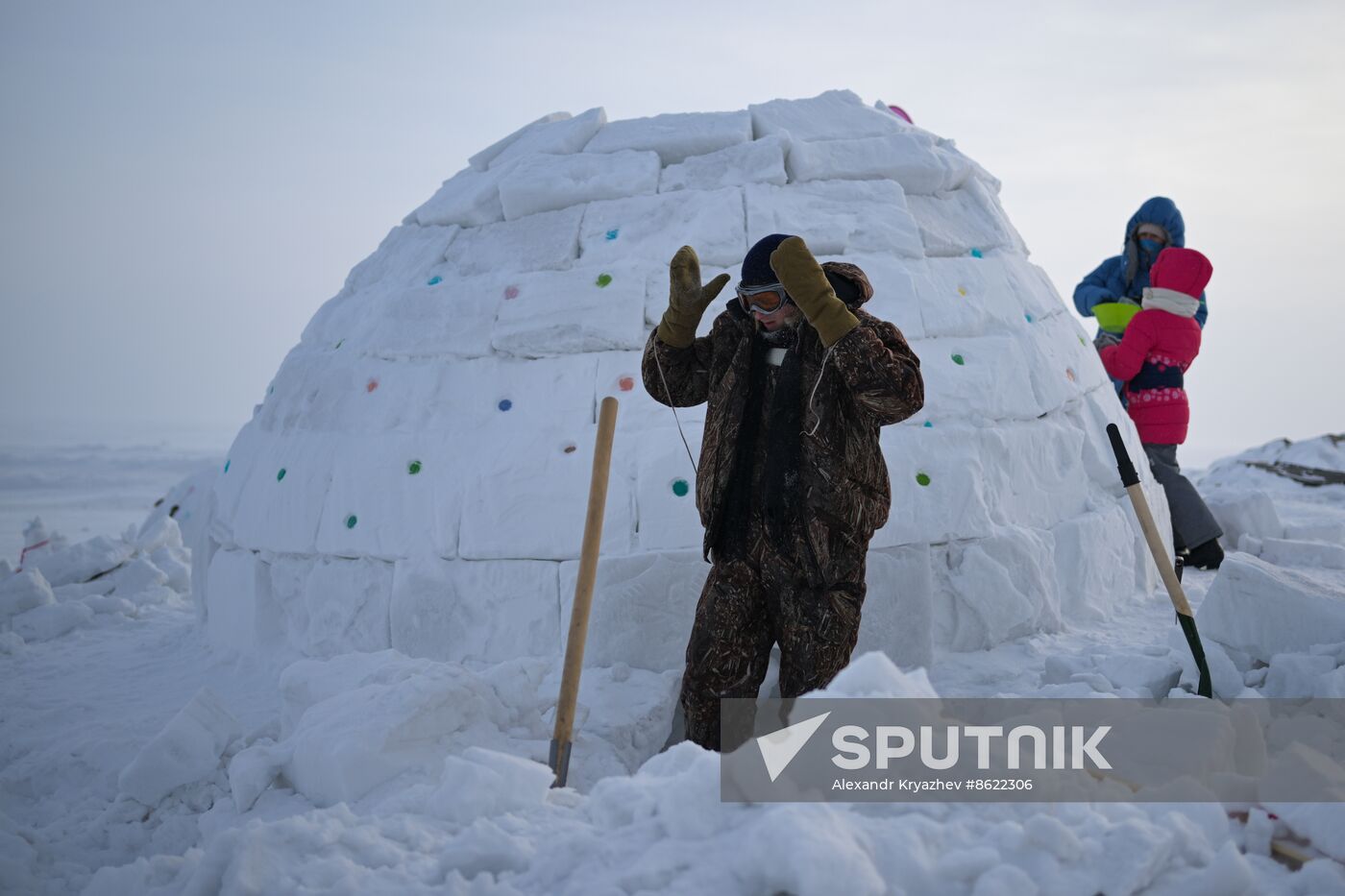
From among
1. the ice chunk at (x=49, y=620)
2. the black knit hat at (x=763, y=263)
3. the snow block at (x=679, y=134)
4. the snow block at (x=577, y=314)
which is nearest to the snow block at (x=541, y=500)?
the snow block at (x=577, y=314)

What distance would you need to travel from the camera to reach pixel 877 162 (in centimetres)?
432

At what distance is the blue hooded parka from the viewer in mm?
5000

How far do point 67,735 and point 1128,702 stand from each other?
11.4 ft

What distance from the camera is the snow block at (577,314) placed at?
3.79 meters

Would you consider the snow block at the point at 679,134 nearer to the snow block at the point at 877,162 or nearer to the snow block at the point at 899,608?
the snow block at the point at 877,162

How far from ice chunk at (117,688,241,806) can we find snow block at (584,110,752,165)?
2.73 m

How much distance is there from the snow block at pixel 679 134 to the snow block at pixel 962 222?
806mm

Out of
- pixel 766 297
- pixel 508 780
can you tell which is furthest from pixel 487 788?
pixel 766 297

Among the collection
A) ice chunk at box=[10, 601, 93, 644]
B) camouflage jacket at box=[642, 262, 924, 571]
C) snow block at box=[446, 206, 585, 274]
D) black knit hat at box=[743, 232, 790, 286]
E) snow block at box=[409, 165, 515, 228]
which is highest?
snow block at box=[409, 165, 515, 228]

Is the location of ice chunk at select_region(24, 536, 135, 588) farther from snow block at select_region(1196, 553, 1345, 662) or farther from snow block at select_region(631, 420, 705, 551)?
snow block at select_region(1196, 553, 1345, 662)

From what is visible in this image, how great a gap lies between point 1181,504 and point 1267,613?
195 centimetres

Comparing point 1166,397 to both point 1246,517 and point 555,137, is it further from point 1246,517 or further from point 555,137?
point 555,137

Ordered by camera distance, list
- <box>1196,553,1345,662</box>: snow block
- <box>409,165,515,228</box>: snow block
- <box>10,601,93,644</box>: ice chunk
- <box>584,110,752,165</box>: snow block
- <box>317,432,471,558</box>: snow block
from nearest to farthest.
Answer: <box>1196,553,1345,662</box>: snow block → <box>317,432,471,558</box>: snow block → <box>584,110,752,165</box>: snow block → <box>409,165,515,228</box>: snow block → <box>10,601,93,644</box>: ice chunk

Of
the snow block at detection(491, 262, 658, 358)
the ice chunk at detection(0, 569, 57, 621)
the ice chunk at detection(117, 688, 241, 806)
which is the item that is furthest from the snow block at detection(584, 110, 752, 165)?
the ice chunk at detection(0, 569, 57, 621)
